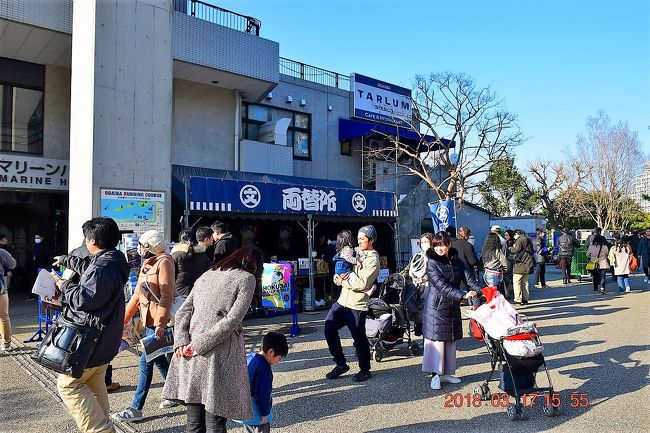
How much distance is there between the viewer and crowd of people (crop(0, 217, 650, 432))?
290 cm

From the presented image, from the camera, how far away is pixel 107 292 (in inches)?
124

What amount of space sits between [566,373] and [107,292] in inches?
203

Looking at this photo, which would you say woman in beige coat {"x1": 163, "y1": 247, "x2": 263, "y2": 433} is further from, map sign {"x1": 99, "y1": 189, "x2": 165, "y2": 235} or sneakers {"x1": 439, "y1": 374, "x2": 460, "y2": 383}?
map sign {"x1": 99, "y1": 189, "x2": 165, "y2": 235}

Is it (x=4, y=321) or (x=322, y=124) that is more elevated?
(x=322, y=124)

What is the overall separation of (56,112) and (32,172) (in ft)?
6.22

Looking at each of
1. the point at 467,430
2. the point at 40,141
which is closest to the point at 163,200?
the point at 40,141

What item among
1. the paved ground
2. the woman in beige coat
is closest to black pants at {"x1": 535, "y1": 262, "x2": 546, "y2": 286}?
the paved ground

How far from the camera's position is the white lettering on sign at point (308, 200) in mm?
10812

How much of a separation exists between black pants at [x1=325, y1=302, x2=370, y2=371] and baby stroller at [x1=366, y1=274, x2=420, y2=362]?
76 centimetres

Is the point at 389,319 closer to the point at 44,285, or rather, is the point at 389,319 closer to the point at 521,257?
the point at 44,285

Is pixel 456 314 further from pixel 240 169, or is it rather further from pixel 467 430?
pixel 240 169

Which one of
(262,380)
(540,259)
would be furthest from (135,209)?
(540,259)

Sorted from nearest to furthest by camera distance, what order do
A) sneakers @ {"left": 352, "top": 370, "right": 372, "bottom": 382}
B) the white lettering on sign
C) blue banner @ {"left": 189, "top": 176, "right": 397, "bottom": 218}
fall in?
sneakers @ {"left": 352, "top": 370, "right": 372, "bottom": 382} → blue banner @ {"left": 189, "top": 176, "right": 397, "bottom": 218} → the white lettering on sign

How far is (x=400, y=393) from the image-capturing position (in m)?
4.96
